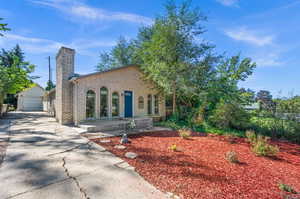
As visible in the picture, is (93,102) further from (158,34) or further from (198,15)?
(198,15)

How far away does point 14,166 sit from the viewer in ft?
11.2

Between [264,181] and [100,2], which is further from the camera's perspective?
[100,2]

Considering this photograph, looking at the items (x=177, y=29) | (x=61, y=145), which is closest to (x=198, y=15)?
(x=177, y=29)

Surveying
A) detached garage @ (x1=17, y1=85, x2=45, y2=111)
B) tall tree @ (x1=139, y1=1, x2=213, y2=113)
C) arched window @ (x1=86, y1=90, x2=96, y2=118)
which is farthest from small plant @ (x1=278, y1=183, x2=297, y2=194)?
detached garage @ (x1=17, y1=85, x2=45, y2=111)

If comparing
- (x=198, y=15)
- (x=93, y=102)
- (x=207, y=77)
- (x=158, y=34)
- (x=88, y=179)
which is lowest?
(x=88, y=179)

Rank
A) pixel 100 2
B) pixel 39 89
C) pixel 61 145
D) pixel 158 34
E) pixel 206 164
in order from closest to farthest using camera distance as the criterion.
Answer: pixel 206 164, pixel 61 145, pixel 100 2, pixel 158 34, pixel 39 89

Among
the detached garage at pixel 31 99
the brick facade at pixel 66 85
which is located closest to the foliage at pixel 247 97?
the brick facade at pixel 66 85

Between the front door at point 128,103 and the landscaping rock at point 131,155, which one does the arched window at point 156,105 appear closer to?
the front door at point 128,103

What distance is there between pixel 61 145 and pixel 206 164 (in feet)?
16.8

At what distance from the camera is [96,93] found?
9438 mm

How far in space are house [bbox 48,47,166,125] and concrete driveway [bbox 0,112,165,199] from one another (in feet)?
15.4

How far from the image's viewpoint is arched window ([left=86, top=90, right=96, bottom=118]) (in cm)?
920

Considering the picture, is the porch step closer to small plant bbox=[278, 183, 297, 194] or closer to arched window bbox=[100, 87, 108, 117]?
arched window bbox=[100, 87, 108, 117]

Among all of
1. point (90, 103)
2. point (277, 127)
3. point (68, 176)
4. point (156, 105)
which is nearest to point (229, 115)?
point (277, 127)
